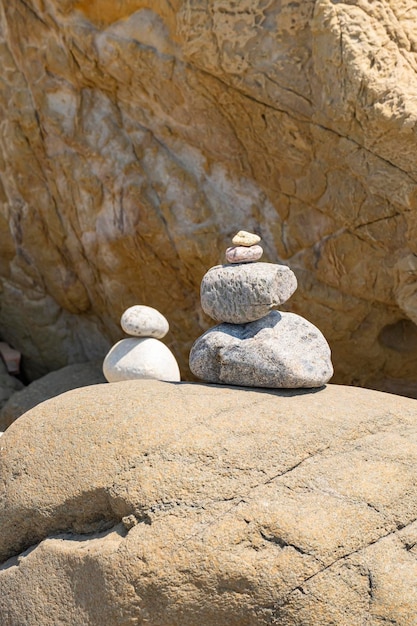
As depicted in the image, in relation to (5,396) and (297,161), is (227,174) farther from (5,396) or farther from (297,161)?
(5,396)

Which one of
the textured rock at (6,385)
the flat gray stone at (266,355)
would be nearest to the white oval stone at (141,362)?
the flat gray stone at (266,355)

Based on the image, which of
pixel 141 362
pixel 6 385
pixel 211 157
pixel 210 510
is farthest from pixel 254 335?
pixel 6 385

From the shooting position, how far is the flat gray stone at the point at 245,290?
12.3 ft

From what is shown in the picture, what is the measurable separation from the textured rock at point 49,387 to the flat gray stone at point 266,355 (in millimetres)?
3239

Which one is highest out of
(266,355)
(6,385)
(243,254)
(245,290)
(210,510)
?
(243,254)

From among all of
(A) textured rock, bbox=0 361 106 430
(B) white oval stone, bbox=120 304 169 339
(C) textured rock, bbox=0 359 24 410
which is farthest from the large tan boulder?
(C) textured rock, bbox=0 359 24 410

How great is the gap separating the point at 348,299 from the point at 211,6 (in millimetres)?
2486

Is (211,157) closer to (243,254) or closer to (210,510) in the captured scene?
(243,254)

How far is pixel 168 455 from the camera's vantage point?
323cm

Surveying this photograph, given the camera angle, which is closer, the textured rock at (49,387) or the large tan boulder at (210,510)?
the large tan boulder at (210,510)

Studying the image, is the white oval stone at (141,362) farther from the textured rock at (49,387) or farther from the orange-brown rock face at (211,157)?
the textured rock at (49,387)

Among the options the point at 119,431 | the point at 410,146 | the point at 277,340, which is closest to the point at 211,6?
the point at 410,146

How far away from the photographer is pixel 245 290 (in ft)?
12.4

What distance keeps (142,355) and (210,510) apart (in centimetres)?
164
